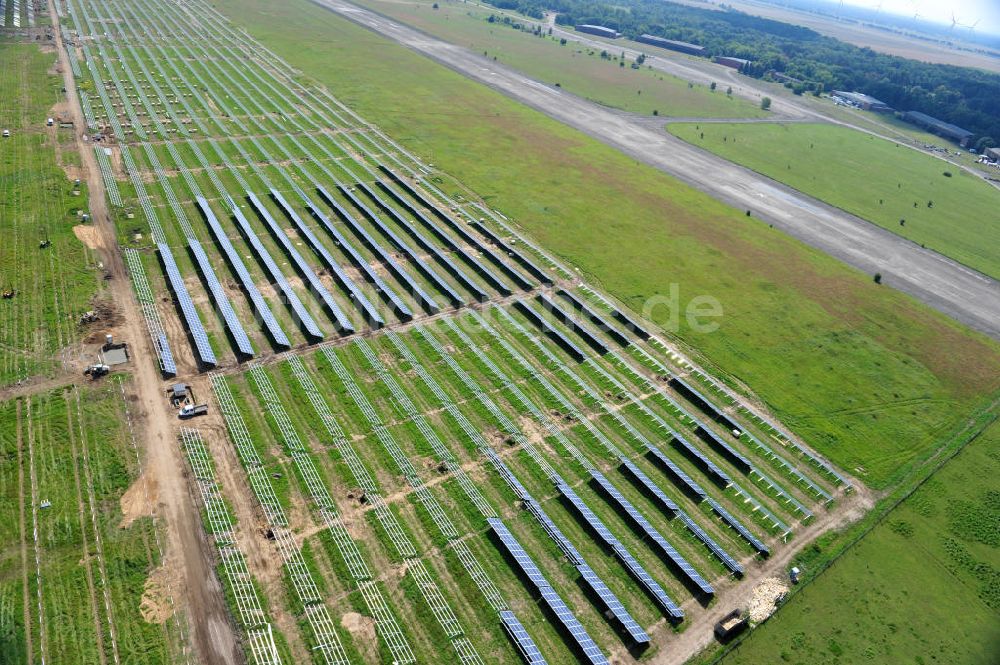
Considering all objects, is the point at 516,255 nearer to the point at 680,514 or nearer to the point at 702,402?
the point at 702,402

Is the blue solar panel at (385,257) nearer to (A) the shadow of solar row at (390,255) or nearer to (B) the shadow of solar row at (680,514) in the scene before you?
(A) the shadow of solar row at (390,255)

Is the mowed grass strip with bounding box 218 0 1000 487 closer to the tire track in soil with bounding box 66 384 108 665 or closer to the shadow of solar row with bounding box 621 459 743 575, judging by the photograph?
the shadow of solar row with bounding box 621 459 743 575

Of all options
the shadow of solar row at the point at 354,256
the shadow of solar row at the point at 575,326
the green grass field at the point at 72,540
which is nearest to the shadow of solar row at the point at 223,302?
the green grass field at the point at 72,540

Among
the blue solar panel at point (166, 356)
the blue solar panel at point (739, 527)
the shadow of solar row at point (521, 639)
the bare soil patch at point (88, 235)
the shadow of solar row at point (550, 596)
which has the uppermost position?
the bare soil patch at point (88, 235)

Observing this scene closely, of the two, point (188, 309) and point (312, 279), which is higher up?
point (312, 279)

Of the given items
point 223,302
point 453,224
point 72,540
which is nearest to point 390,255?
point 453,224

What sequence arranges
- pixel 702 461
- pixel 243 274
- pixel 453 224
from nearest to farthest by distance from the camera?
pixel 702 461 → pixel 243 274 → pixel 453 224

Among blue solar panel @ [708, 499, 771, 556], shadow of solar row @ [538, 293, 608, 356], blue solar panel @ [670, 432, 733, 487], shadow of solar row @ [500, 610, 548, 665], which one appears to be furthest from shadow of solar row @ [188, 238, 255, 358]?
blue solar panel @ [708, 499, 771, 556]
